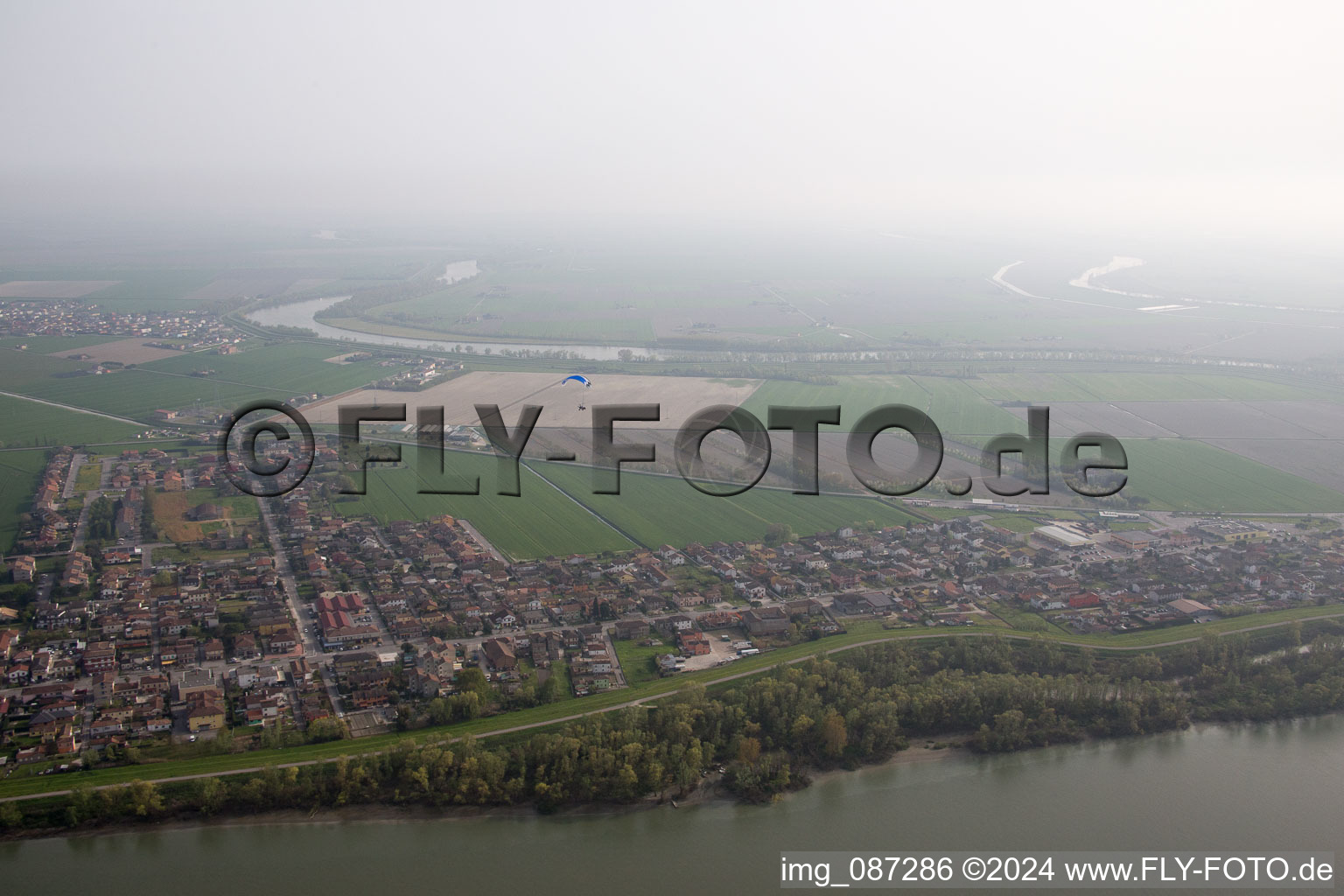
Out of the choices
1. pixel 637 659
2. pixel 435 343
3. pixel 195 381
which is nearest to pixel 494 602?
pixel 637 659

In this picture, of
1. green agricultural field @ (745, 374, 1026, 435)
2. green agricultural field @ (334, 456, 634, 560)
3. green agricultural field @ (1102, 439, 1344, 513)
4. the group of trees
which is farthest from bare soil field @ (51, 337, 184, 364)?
green agricultural field @ (1102, 439, 1344, 513)

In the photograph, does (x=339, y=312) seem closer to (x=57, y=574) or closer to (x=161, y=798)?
(x=57, y=574)

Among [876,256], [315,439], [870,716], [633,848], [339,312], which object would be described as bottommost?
[633,848]

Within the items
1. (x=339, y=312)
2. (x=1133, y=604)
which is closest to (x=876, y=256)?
(x=339, y=312)

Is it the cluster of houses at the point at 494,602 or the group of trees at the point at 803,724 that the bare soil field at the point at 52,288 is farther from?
the group of trees at the point at 803,724

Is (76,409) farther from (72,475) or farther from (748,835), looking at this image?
(748,835)

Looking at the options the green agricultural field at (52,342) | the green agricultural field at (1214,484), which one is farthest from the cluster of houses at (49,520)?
the green agricultural field at (1214,484)

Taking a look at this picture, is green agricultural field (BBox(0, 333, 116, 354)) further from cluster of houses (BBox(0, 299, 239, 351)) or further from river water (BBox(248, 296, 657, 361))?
river water (BBox(248, 296, 657, 361))

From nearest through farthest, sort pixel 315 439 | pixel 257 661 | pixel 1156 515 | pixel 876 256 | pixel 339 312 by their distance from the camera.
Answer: pixel 257 661 → pixel 1156 515 → pixel 315 439 → pixel 339 312 → pixel 876 256
